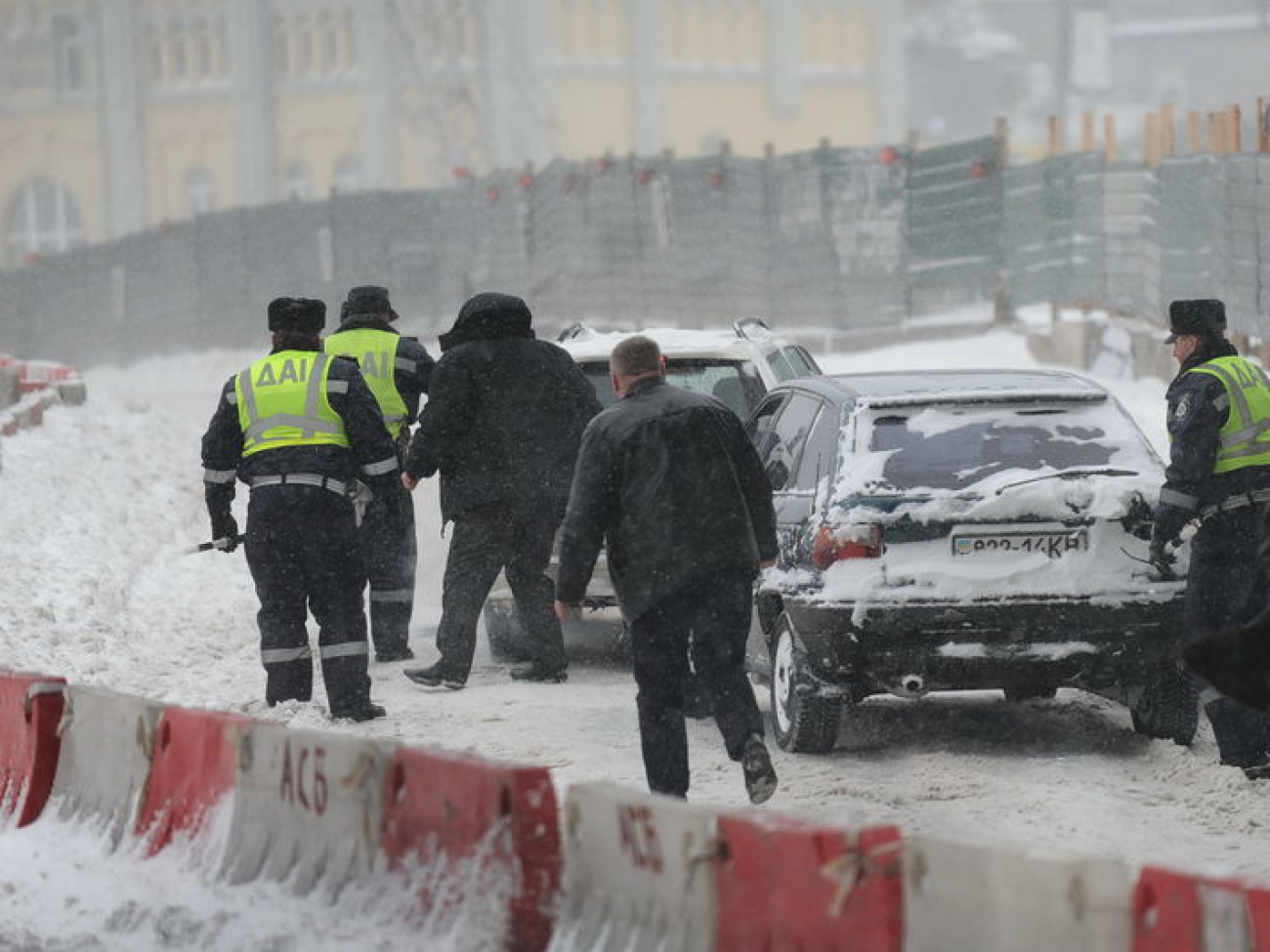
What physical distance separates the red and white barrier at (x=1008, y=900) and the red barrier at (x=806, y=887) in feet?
0.18

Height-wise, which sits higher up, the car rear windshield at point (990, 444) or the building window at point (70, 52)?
the building window at point (70, 52)

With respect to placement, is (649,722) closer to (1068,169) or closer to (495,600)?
(495,600)

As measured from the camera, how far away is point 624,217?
38.6m

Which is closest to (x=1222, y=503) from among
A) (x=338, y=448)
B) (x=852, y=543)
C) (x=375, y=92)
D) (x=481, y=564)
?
(x=852, y=543)

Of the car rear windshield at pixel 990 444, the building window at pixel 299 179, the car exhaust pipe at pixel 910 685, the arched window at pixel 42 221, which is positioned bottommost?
the car exhaust pipe at pixel 910 685

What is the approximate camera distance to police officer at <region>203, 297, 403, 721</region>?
10609 millimetres

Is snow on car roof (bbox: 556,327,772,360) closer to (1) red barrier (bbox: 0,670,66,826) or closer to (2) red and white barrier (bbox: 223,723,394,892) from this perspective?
(1) red barrier (bbox: 0,670,66,826)

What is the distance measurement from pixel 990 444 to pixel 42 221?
65.4 metres

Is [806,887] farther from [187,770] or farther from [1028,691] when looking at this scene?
[1028,691]

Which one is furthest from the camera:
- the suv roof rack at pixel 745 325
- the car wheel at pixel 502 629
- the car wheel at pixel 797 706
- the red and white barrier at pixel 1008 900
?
the car wheel at pixel 502 629

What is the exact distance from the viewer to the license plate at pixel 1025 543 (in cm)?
970

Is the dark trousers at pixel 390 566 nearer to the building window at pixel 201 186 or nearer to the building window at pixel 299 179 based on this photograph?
the building window at pixel 299 179

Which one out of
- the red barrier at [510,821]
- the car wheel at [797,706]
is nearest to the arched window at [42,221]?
the car wheel at [797,706]

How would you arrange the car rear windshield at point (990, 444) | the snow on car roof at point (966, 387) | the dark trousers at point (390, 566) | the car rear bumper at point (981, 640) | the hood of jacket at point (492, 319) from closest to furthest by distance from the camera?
the car rear bumper at point (981, 640) → the car rear windshield at point (990, 444) → the snow on car roof at point (966, 387) → the hood of jacket at point (492, 319) → the dark trousers at point (390, 566)
